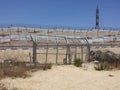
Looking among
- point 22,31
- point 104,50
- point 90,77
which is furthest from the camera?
point 22,31

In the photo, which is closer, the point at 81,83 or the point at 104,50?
the point at 81,83

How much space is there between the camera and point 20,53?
1271 inches

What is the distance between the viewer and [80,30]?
7881 cm

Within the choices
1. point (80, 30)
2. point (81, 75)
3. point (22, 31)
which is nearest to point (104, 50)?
point (81, 75)

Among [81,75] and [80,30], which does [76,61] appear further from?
[80,30]

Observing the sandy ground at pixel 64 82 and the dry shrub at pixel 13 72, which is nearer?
the sandy ground at pixel 64 82

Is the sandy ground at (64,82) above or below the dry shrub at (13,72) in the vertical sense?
below

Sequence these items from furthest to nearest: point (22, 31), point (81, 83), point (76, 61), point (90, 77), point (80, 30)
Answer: point (80, 30)
point (22, 31)
point (76, 61)
point (90, 77)
point (81, 83)

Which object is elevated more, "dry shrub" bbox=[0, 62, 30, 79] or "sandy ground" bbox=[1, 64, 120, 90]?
"dry shrub" bbox=[0, 62, 30, 79]

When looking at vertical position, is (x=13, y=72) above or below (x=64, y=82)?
above

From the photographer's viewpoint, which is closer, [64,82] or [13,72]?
[64,82]

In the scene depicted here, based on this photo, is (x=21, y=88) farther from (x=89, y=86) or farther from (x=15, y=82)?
(x=89, y=86)

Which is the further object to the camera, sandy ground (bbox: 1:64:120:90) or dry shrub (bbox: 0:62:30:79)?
dry shrub (bbox: 0:62:30:79)

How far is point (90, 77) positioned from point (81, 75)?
859 millimetres
